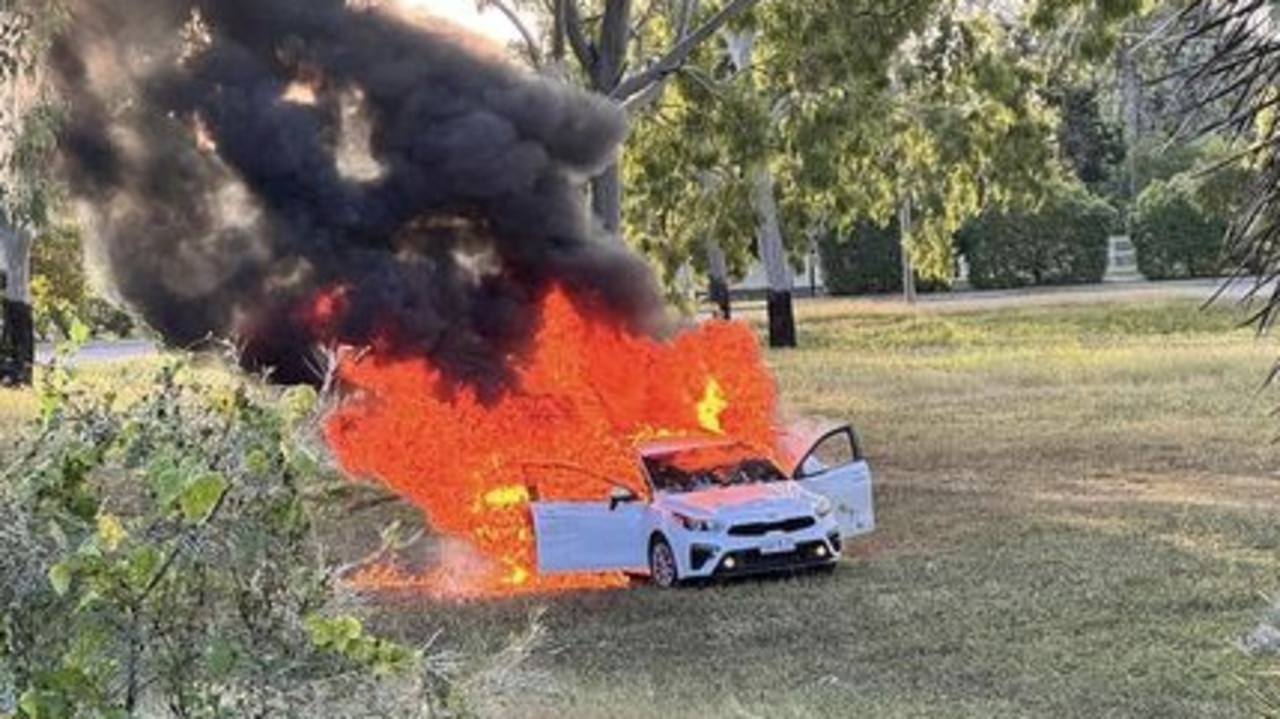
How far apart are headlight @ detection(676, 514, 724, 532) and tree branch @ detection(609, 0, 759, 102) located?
22.0 ft

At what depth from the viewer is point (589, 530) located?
37.6ft

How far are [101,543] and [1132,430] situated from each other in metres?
17.2

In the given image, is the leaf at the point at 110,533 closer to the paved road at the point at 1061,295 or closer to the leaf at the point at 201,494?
the leaf at the point at 201,494

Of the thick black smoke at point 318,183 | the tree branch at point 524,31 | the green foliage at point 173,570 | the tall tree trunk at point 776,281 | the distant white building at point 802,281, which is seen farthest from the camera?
the distant white building at point 802,281

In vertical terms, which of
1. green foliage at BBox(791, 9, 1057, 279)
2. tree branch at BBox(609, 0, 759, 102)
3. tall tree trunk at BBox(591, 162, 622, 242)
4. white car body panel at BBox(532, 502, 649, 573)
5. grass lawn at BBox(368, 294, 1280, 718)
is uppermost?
tree branch at BBox(609, 0, 759, 102)

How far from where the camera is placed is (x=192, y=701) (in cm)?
336

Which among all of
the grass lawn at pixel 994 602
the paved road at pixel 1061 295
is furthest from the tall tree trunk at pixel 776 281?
the grass lawn at pixel 994 602

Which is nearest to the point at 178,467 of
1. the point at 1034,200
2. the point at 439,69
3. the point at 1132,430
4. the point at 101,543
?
the point at 101,543

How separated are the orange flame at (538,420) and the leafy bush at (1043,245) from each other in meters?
31.1

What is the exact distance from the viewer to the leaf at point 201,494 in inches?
117

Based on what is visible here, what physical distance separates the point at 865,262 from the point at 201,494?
4475 cm

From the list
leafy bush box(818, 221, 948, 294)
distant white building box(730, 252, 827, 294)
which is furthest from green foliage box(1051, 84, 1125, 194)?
distant white building box(730, 252, 827, 294)

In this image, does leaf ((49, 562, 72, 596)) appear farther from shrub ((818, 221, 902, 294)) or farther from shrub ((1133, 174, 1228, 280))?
shrub ((818, 221, 902, 294))

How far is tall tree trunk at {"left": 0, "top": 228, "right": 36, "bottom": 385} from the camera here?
27.1 meters
